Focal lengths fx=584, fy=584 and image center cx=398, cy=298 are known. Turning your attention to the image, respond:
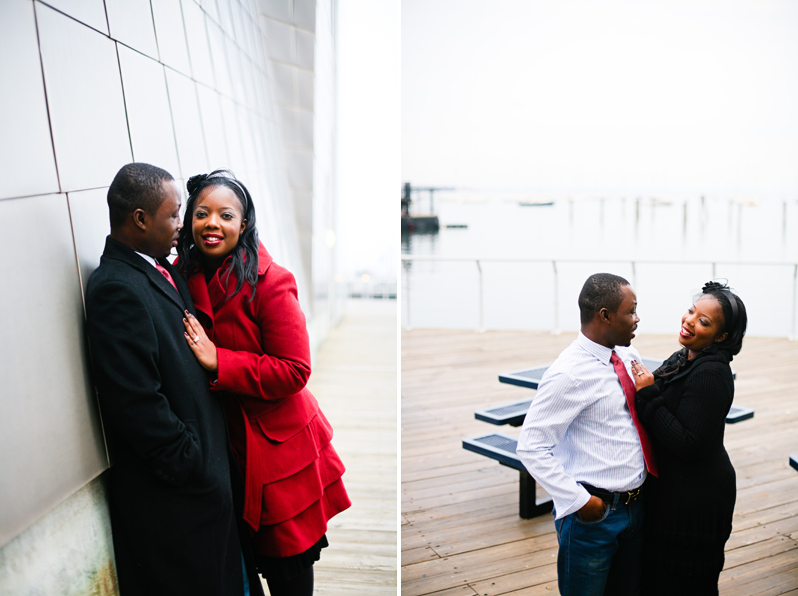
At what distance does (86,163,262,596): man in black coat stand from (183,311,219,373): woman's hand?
0.02m

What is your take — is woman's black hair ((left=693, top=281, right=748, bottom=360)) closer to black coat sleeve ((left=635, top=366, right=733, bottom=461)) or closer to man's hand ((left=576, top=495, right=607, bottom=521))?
black coat sleeve ((left=635, top=366, right=733, bottom=461))

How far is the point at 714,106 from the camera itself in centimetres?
323

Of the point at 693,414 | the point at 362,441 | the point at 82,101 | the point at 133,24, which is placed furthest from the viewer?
the point at 362,441

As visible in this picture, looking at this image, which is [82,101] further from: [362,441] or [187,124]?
[362,441]

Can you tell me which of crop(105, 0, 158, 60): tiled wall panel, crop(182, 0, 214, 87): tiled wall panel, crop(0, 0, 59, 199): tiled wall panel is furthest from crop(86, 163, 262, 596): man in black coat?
crop(182, 0, 214, 87): tiled wall panel

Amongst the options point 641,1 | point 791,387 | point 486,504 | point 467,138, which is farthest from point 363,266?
point 791,387

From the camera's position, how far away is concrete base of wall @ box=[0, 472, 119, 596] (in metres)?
1.12

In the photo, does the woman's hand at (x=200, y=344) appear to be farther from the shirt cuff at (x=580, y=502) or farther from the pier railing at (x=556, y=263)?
the pier railing at (x=556, y=263)

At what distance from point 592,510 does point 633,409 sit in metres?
0.28

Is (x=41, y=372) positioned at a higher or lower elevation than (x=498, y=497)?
higher

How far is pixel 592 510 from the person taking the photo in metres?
1.49

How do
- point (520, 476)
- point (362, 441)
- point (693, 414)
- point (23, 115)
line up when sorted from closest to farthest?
point (23, 115) → point (693, 414) → point (520, 476) → point (362, 441)

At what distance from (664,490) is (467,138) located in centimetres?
608

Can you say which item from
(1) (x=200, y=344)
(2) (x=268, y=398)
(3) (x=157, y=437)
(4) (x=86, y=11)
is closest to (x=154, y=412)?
(3) (x=157, y=437)
